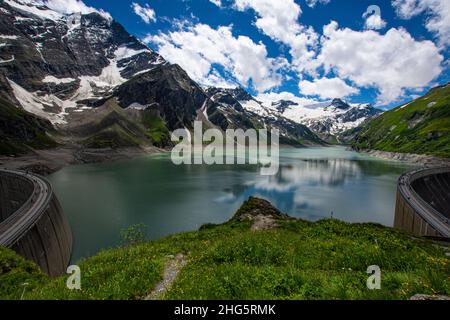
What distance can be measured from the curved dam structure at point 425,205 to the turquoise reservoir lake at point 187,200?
25.6 ft

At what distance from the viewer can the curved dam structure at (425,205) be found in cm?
4128

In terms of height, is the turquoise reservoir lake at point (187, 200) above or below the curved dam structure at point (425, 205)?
below

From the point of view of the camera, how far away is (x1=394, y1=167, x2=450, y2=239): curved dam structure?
135 feet

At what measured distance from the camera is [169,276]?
536 inches

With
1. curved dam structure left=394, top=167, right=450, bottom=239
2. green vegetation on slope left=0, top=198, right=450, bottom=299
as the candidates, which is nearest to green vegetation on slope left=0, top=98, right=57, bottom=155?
green vegetation on slope left=0, top=198, right=450, bottom=299

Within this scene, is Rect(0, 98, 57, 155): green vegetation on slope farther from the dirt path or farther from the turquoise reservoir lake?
the dirt path

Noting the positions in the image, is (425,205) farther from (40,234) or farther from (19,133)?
(19,133)

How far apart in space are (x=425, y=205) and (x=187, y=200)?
191ft

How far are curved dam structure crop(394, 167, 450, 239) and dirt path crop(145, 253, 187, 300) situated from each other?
34.0 metres

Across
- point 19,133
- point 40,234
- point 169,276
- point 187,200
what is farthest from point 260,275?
point 19,133

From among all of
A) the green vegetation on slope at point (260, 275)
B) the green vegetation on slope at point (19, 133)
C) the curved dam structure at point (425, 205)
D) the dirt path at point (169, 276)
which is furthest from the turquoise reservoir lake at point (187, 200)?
the green vegetation on slope at point (19, 133)

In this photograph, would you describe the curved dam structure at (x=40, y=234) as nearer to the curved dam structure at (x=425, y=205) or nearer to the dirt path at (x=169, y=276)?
the dirt path at (x=169, y=276)
